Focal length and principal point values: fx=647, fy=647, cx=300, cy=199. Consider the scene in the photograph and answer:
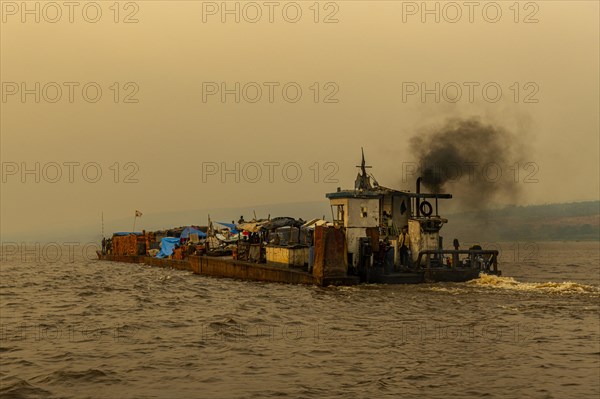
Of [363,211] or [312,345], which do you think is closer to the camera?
[312,345]

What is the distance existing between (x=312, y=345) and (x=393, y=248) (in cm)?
1945

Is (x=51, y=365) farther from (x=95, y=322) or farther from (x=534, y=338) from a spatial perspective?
(x=534, y=338)

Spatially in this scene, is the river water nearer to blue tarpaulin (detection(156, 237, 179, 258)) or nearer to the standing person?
the standing person

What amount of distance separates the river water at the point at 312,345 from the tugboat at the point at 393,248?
10.3 ft

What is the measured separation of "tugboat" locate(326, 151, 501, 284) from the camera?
3597 cm

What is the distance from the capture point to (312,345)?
61.6 ft

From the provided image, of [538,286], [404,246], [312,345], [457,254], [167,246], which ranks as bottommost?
[538,286]

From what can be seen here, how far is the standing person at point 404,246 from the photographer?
3825cm

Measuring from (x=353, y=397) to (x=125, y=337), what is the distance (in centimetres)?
1006

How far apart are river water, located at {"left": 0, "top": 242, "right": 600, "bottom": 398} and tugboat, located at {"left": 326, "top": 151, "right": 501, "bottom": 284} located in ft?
10.3

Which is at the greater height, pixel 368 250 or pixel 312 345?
pixel 368 250

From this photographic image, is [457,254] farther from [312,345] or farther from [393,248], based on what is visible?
[312,345]

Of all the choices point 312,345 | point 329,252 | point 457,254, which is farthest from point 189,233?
point 312,345

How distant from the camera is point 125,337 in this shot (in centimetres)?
2067
